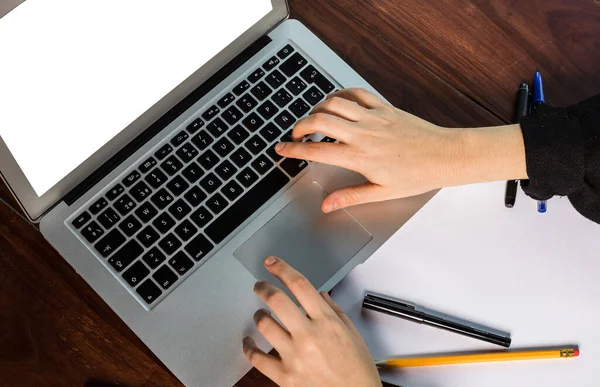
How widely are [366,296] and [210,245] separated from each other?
0.19 m

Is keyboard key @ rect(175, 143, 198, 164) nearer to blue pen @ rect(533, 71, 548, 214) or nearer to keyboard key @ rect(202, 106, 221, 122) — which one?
keyboard key @ rect(202, 106, 221, 122)

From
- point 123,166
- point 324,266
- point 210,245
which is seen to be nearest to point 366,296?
point 324,266

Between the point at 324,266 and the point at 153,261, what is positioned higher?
the point at 153,261

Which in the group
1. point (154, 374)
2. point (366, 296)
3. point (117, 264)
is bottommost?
point (366, 296)

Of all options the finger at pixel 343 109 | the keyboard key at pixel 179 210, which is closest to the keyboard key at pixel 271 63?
the finger at pixel 343 109

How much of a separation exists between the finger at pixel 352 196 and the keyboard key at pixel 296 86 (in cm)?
15

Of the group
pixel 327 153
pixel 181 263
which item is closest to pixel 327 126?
pixel 327 153

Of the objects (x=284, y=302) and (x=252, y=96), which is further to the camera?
(x=252, y=96)

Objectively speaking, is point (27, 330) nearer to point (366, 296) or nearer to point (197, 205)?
point (197, 205)

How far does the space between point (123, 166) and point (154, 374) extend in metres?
0.25

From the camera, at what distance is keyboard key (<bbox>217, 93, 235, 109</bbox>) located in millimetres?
814

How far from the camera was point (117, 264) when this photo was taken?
2.46 ft

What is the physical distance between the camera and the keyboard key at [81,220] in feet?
2.50

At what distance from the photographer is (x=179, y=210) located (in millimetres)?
772
